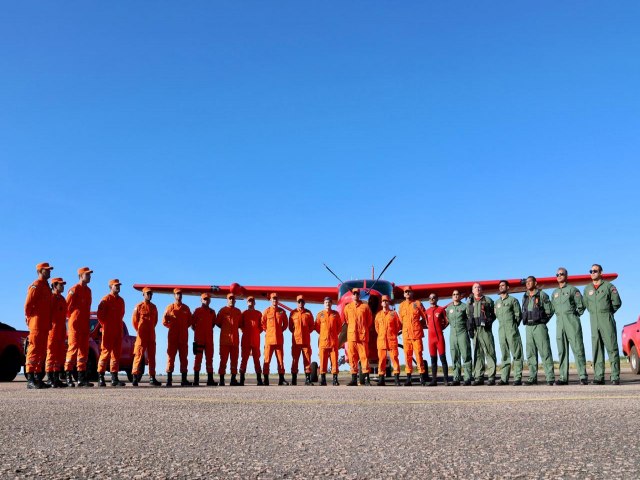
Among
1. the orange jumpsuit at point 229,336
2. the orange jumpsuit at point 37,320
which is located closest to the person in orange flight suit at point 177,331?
the orange jumpsuit at point 229,336

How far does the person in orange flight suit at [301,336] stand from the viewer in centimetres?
1376

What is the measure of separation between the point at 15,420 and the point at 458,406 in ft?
13.7

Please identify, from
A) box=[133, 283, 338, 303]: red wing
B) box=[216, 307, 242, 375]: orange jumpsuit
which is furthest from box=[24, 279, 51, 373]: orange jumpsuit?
box=[133, 283, 338, 303]: red wing

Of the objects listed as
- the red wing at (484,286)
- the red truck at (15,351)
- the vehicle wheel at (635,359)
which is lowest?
the vehicle wheel at (635,359)

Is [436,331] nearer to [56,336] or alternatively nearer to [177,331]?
[177,331]

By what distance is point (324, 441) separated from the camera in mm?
3605

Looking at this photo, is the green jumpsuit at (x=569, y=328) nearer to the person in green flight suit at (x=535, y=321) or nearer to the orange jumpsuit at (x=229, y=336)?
the person in green flight suit at (x=535, y=321)

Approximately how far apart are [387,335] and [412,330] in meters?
0.58

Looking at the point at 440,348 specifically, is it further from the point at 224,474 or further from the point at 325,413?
the point at 224,474

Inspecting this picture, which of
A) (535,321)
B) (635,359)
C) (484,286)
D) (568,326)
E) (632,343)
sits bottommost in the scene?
(635,359)

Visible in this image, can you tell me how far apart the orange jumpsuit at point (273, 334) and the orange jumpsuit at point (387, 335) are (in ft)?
7.65

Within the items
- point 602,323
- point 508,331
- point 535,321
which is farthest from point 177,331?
point 602,323

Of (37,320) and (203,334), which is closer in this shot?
(37,320)

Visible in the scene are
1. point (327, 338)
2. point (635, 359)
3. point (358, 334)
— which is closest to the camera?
point (358, 334)
